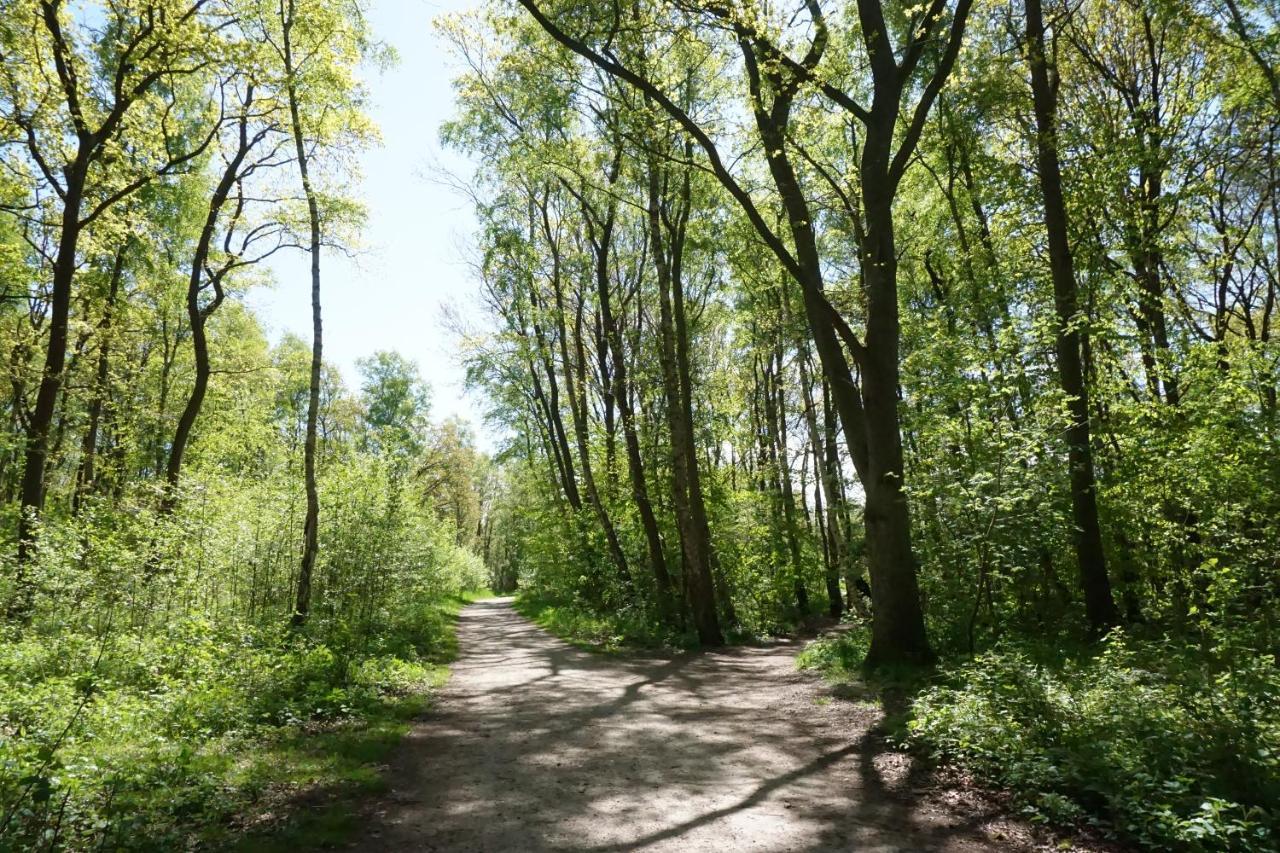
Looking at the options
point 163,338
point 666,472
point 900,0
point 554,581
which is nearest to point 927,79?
point 900,0

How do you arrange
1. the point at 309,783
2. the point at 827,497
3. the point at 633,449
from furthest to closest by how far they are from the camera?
the point at 827,497 < the point at 633,449 < the point at 309,783

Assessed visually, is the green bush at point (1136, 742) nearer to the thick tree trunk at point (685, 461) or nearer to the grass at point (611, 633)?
the thick tree trunk at point (685, 461)

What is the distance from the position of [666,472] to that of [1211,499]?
14008 millimetres

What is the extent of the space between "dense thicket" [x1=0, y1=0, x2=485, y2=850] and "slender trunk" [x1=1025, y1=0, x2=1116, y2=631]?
10269mm

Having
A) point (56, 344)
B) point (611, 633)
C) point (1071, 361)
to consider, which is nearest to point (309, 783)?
point (611, 633)

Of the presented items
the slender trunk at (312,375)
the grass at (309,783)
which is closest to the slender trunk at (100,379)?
the slender trunk at (312,375)

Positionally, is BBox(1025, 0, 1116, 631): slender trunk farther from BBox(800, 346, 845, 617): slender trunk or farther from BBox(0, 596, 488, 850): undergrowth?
BBox(0, 596, 488, 850): undergrowth

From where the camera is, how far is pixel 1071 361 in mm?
10828

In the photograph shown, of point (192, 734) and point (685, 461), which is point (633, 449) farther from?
point (192, 734)

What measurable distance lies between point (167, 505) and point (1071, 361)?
18491mm

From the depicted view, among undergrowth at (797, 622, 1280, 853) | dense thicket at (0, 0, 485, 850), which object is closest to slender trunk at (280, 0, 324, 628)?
dense thicket at (0, 0, 485, 850)

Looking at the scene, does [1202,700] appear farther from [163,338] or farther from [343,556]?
[163,338]

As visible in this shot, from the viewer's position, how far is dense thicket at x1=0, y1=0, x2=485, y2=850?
582cm

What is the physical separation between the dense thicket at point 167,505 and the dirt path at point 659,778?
126cm
